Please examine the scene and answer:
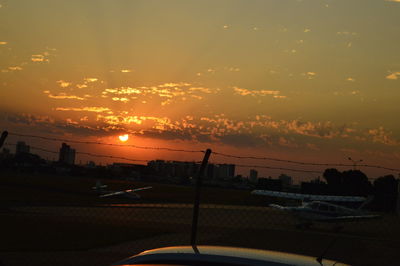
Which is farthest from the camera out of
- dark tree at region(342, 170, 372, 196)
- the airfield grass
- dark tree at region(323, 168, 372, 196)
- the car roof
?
dark tree at region(323, 168, 372, 196)

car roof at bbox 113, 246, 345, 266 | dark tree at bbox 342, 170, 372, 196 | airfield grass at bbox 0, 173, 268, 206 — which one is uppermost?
dark tree at bbox 342, 170, 372, 196

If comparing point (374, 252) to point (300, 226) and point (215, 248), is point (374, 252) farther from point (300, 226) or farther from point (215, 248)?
point (215, 248)

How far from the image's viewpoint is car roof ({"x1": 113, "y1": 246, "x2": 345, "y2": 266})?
285 centimetres

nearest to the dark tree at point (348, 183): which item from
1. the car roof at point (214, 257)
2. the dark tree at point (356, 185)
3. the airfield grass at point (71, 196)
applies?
the dark tree at point (356, 185)

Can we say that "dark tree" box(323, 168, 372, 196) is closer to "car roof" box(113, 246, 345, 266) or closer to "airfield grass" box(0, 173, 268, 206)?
"airfield grass" box(0, 173, 268, 206)

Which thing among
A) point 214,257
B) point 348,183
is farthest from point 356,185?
point 214,257

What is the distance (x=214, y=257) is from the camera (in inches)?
114

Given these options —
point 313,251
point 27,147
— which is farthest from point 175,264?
point 313,251

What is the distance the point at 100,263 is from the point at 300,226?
18859mm

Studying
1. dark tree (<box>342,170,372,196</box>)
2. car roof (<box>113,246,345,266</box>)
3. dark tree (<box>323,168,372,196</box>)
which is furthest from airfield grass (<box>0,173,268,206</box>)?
car roof (<box>113,246,345,266</box>)

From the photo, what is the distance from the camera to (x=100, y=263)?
10.8 m

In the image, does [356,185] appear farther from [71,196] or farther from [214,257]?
[214,257]

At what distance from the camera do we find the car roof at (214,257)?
2.85 m

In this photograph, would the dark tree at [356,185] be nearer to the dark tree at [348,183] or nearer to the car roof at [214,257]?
the dark tree at [348,183]
